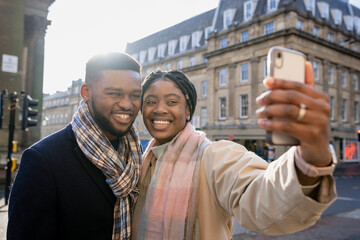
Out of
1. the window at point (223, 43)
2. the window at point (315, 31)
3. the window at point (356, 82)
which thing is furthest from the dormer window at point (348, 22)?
the window at point (223, 43)

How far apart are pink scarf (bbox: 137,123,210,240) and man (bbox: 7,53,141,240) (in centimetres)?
17

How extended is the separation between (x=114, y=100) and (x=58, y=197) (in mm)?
778

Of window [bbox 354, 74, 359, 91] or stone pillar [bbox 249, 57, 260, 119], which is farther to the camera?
window [bbox 354, 74, 359, 91]

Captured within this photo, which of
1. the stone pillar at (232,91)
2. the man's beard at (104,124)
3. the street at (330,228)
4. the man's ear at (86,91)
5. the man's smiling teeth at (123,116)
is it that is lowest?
the street at (330,228)

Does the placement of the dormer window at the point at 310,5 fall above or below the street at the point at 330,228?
above

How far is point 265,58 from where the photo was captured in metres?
26.2

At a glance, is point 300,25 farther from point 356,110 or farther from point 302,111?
point 302,111

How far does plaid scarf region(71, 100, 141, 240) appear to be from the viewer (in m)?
1.88

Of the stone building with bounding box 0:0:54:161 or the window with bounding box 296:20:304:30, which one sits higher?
the window with bounding box 296:20:304:30

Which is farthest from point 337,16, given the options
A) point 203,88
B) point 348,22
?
point 203,88

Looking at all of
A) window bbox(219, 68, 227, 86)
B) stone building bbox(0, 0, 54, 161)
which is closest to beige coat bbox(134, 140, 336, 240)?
stone building bbox(0, 0, 54, 161)

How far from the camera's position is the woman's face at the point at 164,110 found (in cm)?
233

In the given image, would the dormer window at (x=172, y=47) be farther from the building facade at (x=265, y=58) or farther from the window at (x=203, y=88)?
the window at (x=203, y=88)

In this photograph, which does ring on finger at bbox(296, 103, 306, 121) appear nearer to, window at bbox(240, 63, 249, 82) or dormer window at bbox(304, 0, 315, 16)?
window at bbox(240, 63, 249, 82)
